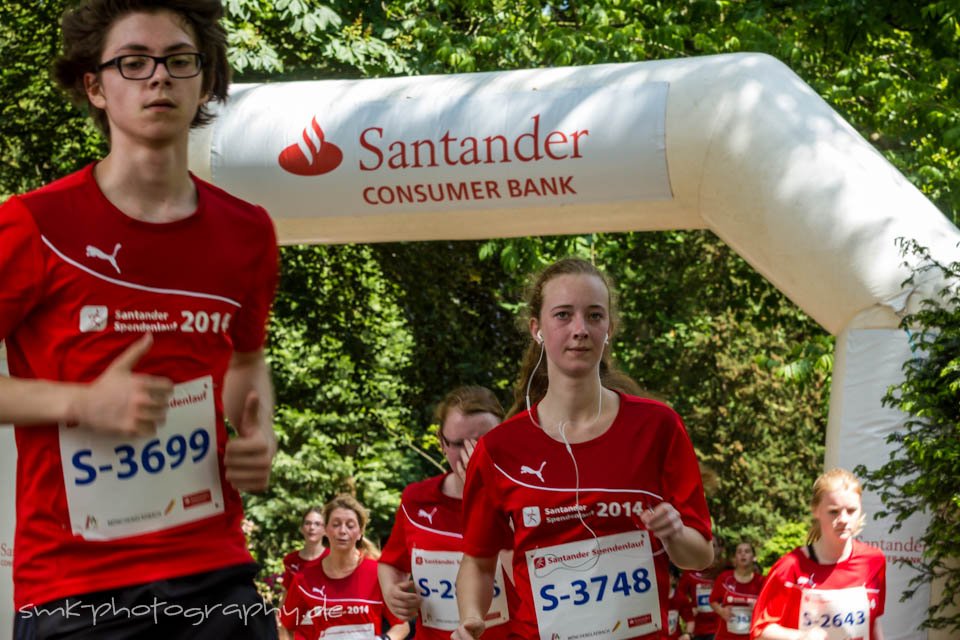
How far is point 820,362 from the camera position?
12211mm

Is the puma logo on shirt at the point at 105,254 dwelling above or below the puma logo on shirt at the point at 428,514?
above

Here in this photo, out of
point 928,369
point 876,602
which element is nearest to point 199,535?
point 876,602

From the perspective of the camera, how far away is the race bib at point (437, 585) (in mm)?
5891

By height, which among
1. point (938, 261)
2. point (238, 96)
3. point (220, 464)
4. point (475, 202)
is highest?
point (238, 96)

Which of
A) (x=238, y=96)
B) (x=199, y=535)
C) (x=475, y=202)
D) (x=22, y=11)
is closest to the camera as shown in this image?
(x=199, y=535)

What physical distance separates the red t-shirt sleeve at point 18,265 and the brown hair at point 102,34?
0.34 meters

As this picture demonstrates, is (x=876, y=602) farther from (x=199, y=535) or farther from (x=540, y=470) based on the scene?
(x=199, y=535)

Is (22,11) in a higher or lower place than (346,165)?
higher

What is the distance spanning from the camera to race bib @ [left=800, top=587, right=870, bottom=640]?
21.3 feet

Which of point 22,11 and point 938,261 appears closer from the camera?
point 938,261

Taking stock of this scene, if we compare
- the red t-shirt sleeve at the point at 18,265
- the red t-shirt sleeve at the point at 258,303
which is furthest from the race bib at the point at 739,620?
the red t-shirt sleeve at the point at 18,265

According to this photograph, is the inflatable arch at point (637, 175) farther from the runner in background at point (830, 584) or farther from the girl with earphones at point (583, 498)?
the girl with earphones at point (583, 498)

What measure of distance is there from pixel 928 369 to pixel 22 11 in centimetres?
1173

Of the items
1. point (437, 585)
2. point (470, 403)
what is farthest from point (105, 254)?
point (437, 585)
